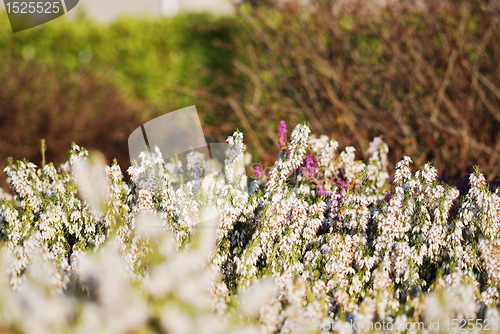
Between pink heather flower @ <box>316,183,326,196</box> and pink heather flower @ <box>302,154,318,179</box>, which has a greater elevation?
pink heather flower @ <box>302,154,318,179</box>

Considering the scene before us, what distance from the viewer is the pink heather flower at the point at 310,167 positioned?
3.15 meters

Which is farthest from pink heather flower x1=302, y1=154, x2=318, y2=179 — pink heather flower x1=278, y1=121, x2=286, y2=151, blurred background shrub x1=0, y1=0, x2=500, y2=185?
blurred background shrub x1=0, y1=0, x2=500, y2=185

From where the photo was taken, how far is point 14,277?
7.77 ft

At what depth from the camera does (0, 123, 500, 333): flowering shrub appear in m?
2.13

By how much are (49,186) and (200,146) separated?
3.26 feet

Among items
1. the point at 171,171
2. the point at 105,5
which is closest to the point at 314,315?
the point at 171,171

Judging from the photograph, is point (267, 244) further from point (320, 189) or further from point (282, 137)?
point (282, 137)
